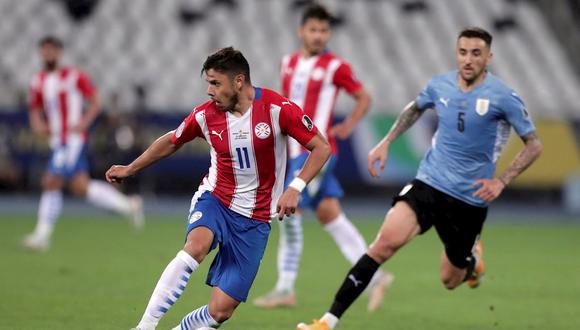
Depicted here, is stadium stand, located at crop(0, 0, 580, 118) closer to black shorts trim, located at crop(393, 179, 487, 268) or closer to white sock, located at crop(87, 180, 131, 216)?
white sock, located at crop(87, 180, 131, 216)

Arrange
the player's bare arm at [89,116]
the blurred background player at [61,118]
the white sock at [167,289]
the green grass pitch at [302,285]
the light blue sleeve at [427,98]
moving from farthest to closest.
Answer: the blurred background player at [61,118] → the player's bare arm at [89,116] → the green grass pitch at [302,285] → the light blue sleeve at [427,98] → the white sock at [167,289]

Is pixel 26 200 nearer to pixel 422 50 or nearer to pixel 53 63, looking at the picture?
pixel 53 63

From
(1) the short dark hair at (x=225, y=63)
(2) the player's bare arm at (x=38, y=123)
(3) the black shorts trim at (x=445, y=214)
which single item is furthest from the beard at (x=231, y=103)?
(2) the player's bare arm at (x=38, y=123)

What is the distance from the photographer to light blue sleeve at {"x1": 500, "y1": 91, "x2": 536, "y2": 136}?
7.68m

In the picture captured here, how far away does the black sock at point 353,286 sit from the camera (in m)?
7.54

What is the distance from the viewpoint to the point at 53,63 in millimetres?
13609

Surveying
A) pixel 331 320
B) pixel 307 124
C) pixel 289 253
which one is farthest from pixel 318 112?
pixel 307 124

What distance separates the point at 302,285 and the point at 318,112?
77.0 inches

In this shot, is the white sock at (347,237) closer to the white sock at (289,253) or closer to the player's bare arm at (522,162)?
the white sock at (289,253)

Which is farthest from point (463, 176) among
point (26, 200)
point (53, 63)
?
point (26, 200)

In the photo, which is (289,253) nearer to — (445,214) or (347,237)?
(347,237)

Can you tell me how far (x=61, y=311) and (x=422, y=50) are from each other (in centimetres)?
1752

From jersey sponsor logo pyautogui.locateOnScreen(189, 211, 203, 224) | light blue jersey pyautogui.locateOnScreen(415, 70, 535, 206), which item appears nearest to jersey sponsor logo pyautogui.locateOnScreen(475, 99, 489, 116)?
light blue jersey pyautogui.locateOnScreen(415, 70, 535, 206)

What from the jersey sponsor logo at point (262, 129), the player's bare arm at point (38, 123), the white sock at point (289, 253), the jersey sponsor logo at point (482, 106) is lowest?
the white sock at point (289, 253)
